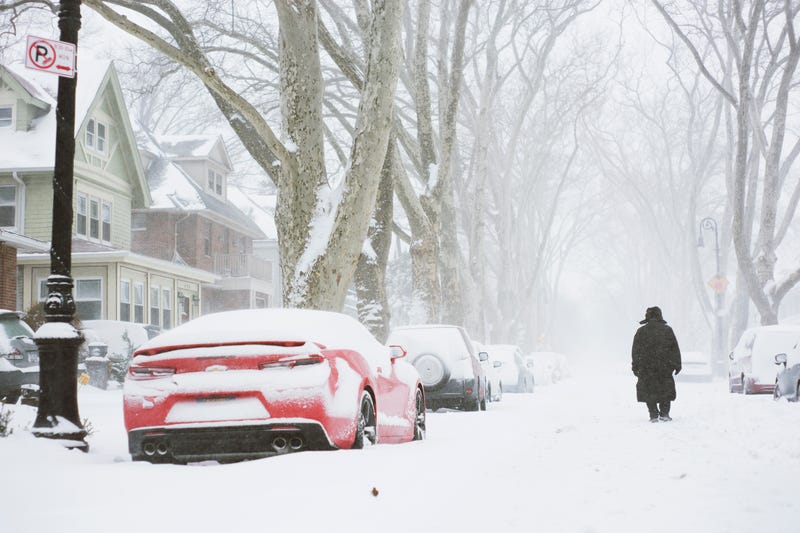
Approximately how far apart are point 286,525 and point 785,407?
10389 millimetres

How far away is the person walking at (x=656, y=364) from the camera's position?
13.8 meters

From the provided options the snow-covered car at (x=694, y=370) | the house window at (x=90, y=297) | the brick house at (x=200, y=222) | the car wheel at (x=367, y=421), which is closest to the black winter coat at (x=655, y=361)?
the car wheel at (x=367, y=421)

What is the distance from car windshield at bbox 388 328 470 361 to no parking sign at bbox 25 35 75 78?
8661 mm

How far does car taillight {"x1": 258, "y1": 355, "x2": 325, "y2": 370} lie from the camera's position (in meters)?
7.01

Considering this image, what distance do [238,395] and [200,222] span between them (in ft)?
113

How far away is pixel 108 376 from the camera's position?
24484 mm

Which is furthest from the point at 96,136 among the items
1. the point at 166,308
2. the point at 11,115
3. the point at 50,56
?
the point at 50,56

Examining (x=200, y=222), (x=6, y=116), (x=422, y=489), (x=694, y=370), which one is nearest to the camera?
(x=422, y=489)

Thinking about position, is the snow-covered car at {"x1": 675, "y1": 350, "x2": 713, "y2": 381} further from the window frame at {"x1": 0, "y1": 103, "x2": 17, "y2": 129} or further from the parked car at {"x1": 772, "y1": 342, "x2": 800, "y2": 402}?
the window frame at {"x1": 0, "y1": 103, "x2": 17, "y2": 129}

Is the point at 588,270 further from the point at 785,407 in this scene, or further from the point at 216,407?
the point at 216,407

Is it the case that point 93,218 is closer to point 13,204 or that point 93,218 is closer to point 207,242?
point 13,204

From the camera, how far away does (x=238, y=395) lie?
695cm

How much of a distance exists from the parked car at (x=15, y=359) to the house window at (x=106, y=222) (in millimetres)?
19171

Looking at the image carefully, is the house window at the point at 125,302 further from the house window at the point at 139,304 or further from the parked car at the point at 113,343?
the parked car at the point at 113,343
